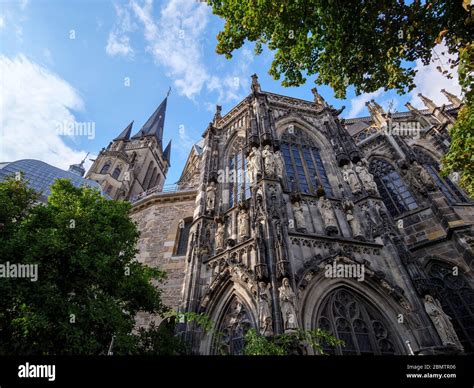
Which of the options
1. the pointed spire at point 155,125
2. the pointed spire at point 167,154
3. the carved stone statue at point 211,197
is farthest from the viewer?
the pointed spire at point 167,154

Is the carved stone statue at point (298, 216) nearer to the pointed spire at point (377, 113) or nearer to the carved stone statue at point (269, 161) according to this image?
the carved stone statue at point (269, 161)

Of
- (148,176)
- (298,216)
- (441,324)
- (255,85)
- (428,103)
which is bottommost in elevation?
(441,324)

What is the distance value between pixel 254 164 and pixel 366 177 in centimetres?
495

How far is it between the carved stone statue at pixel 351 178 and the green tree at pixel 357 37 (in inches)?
181

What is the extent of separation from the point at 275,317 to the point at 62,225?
5.86 meters

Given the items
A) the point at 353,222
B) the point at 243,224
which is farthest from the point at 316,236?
the point at 243,224

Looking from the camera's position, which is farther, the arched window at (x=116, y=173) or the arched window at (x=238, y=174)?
the arched window at (x=116, y=173)

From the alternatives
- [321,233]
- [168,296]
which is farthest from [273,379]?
[168,296]

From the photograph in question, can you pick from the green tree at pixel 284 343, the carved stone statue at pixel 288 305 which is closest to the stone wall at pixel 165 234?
the carved stone statue at pixel 288 305

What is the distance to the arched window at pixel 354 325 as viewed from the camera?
779 centimetres

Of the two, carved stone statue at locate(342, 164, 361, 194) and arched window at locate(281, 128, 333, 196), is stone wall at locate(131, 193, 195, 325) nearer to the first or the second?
arched window at locate(281, 128, 333, 196)

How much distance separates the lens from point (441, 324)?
780 cm

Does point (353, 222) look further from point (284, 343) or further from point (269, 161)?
point (284, 343)

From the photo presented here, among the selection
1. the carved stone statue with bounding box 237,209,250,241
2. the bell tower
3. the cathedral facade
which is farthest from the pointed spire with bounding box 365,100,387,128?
the bell tower
